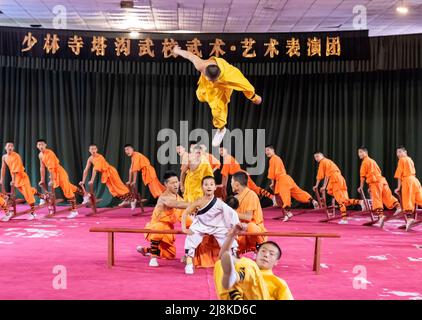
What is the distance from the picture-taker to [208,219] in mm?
4996

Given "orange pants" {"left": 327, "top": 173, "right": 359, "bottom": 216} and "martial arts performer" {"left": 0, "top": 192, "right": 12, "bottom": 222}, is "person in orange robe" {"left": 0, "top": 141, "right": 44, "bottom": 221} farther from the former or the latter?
"orange pants" {"left": 327, "top": 173, "right": 359, "bottom": 216}

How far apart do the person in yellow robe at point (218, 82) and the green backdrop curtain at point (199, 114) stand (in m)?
5.77

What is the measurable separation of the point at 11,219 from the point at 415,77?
7.19 meters

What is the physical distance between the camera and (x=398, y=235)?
761cm

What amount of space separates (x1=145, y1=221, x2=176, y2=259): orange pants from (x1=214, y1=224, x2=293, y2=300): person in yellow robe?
2.71 metres

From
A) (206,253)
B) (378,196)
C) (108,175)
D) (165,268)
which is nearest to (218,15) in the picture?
(108,175)

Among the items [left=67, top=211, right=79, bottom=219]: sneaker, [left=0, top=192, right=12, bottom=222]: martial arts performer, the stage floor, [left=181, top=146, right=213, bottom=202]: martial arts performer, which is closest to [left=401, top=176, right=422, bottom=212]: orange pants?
the stage floor

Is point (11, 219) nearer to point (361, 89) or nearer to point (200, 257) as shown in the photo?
point (200, 257)

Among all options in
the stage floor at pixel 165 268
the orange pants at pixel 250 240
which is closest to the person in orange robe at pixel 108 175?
the stage floor at pixel 165 268

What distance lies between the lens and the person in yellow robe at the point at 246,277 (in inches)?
96.4

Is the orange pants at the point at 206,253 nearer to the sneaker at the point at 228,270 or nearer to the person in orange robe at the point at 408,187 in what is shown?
the sneaker at the point at 228,270

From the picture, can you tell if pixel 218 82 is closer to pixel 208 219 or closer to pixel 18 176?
pixel 208 219

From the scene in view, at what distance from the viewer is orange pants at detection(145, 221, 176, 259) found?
5.38 meters

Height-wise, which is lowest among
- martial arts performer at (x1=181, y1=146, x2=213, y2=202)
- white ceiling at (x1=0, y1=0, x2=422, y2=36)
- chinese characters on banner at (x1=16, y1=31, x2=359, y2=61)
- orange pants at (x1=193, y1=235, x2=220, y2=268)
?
orange pants at (x1=193, y1=235, x2=220, y2=268)
